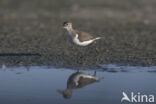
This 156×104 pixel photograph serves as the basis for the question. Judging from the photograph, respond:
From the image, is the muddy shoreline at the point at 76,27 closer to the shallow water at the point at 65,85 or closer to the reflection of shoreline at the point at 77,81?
the shallow water at the point at 65,85

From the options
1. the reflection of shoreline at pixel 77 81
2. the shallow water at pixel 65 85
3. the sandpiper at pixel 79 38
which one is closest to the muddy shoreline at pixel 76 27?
the sandpiper at pixel 79 38

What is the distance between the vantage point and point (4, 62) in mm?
12383

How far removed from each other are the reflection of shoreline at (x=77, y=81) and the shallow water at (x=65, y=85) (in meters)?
0.08

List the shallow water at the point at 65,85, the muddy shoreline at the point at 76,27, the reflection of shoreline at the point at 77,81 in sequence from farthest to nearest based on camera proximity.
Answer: the muddy shoreline at the point at 76,27, the reflection of shoreline at the point at 77,81, the shallow water at the point at 65,85

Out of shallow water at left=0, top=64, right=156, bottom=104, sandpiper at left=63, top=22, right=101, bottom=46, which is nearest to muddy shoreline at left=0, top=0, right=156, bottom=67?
sandpiper at left=63, top=22, right=101, bottom=46

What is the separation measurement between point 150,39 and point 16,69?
5637 millimetres

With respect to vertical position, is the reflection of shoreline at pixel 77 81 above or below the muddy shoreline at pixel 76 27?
below

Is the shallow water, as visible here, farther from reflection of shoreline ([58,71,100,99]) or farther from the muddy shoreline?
the muddy shoreline

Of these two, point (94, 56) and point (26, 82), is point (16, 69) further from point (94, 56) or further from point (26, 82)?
point (94, 56)

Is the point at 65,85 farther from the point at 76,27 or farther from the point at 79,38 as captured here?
the point at 76,27

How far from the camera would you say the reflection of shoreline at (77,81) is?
968 centimetres

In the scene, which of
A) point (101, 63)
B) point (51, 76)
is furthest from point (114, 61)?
point (51, 76)

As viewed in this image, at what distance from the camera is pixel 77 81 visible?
1048 cm

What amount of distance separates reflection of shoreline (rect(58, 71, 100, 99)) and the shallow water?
0.08 meters
